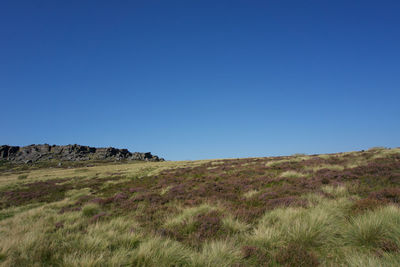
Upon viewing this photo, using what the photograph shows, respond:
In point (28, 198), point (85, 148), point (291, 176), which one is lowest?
point (28, 198)

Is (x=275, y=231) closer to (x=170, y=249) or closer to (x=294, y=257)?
(x=294, y=257)

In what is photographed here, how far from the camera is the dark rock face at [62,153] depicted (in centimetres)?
Result: 16154

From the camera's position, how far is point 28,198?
1675 cm

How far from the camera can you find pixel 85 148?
190 meters

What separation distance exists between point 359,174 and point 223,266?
1146 centimetres

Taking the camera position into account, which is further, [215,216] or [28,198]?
[28,198]

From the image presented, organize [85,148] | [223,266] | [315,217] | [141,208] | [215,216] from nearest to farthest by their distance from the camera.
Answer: [223,266]
[315,217]
[215,216]
[141,208]
[85,148]

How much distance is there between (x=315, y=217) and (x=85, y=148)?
221m

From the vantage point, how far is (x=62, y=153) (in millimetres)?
173750

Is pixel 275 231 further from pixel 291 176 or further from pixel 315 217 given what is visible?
pixel 291 176

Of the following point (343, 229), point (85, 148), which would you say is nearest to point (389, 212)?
point (343, 229)

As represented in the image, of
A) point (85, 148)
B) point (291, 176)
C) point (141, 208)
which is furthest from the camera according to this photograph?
point (85, 148)

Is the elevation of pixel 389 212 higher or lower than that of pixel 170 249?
higher

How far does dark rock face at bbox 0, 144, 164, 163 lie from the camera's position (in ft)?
530
